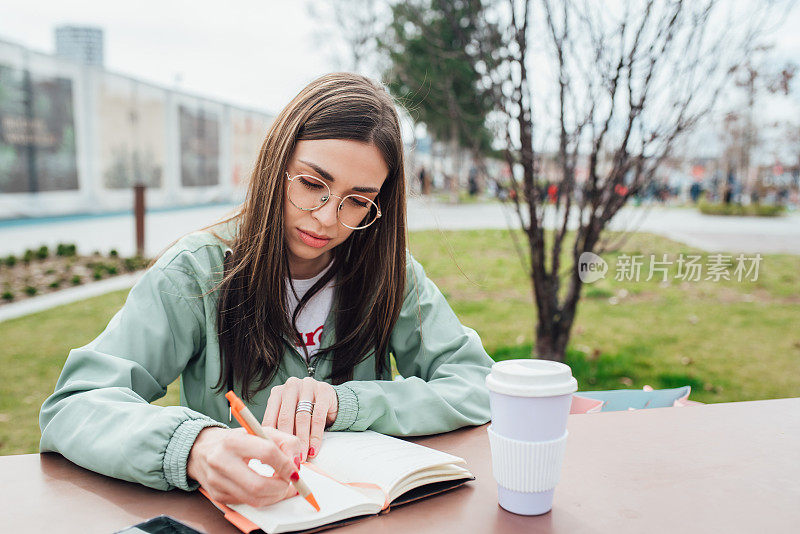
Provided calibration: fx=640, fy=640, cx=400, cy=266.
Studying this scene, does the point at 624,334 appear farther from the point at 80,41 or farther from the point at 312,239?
the point at 80,41

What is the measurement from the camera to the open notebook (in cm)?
85

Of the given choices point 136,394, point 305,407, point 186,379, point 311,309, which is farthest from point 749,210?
point 136,394

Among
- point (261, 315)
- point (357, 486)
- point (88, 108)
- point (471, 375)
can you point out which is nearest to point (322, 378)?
point (261, 315)

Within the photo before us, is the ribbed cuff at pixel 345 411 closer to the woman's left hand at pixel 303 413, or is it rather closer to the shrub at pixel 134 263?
the woman's left hand at pixel 303 413

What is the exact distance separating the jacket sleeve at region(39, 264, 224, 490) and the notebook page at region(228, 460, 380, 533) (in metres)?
0.16

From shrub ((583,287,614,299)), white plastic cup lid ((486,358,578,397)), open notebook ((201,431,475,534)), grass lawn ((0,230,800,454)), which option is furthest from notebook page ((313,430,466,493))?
shrub ((583,287,614,299))

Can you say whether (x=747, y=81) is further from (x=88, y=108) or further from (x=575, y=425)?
(x=88, y=108)

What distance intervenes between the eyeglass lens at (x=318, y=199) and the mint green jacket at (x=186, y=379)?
0.25 meters

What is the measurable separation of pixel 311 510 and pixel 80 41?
16.2 meters

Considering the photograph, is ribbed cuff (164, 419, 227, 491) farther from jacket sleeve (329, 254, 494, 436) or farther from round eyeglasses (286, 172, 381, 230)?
round eyeglasses (286, 172, 381, 230)

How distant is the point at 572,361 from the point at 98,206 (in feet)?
37.9

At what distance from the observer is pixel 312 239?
144 centimetres

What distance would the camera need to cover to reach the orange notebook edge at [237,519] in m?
0.83

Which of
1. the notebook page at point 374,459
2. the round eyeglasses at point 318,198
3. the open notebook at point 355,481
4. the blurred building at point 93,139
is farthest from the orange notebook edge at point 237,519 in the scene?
the blurred building at point 93,139
